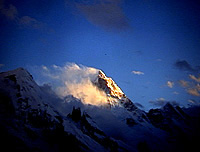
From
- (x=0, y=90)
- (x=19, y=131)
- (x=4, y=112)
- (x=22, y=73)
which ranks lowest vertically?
(x=19, y=131)

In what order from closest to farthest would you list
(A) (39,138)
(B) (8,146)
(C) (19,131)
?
(B) (8,146)
(C) (19,131)
(A) (39,138)

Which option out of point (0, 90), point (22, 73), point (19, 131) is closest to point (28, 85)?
point (22, 73)

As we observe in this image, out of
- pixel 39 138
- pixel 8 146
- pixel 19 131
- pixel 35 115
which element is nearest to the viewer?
pixel 8 146

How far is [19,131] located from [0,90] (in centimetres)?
4150

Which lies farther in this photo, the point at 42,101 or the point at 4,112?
the point at 42,101

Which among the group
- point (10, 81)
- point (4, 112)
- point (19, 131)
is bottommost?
point (19, 131)

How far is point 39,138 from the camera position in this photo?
137 meters

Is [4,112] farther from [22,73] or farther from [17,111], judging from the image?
[22,73]

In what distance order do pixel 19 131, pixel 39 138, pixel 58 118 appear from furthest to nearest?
pixel 58 118
pixel 39 138
pixel 19 131

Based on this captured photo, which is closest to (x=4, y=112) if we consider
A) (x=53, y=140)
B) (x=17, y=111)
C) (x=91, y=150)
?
(x=17, y=111)

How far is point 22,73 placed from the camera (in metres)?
182

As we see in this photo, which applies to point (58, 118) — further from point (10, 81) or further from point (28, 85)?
point (10, 81)

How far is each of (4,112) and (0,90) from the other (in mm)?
21509

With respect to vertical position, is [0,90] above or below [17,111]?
above
